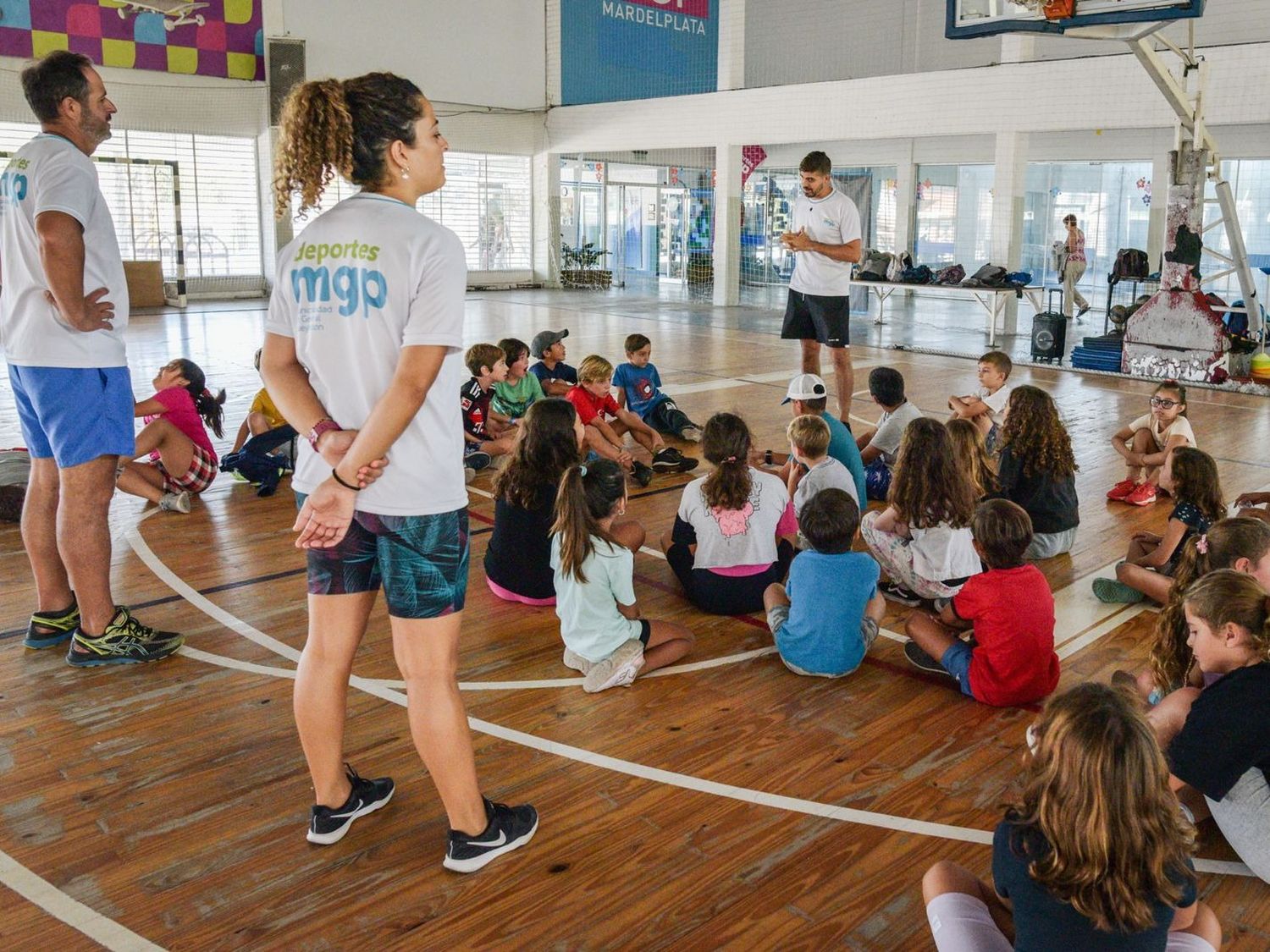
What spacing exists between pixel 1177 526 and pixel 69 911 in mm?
3656

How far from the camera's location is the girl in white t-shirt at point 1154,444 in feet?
17.5

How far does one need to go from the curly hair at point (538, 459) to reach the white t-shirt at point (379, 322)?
1.60 m

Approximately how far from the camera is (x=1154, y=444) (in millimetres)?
5547

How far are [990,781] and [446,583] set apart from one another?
1535mm

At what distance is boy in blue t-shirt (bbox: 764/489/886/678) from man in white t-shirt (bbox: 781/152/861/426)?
3707 mm

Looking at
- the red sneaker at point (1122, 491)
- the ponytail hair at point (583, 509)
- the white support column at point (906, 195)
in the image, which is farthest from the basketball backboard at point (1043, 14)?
the white support column at point (906, 195)

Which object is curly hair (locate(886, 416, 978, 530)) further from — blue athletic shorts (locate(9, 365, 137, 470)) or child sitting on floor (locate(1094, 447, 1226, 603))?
blue athletic shorts (locate(9, 365, 137, 470))

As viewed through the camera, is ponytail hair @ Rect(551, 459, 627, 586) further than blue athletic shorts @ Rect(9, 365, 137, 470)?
Yes

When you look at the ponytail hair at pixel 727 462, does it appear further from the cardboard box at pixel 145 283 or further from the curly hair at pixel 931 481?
the cardboard box at pixel 145 283

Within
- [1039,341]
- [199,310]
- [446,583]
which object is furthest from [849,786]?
[199,310]

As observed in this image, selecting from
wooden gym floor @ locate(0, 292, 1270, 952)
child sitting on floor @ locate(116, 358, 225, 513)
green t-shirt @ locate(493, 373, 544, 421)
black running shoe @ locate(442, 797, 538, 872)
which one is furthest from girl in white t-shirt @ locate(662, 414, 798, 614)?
child sitting on floor @ locate(116, 358, 225, 513)

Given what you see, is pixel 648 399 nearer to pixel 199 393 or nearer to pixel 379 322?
pixel 199 393

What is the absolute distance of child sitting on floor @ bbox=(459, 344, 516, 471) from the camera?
19.5ft

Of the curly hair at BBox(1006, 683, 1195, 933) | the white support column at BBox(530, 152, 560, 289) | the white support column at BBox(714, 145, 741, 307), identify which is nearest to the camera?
the curly hair at BBox(1006, 683, 1195, 933)
